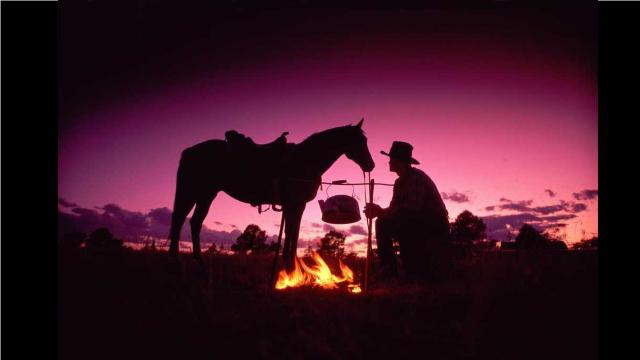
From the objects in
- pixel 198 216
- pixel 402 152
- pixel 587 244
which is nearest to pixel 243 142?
pixel 198 216

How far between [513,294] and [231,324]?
3825 mm

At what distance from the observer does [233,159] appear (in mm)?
7844

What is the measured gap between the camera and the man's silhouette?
20.9ft

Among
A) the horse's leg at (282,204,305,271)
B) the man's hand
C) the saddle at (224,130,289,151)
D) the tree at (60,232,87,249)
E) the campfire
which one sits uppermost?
the saddle at (224,130,289,151)

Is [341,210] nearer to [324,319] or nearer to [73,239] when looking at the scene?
[324,319]

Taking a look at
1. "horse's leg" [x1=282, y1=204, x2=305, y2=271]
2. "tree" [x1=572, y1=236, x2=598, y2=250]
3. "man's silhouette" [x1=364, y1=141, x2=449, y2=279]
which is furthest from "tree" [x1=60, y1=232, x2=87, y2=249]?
"tree" [x1=572, y1=236, x2=598, y2=250]

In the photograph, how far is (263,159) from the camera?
7367 millimetres

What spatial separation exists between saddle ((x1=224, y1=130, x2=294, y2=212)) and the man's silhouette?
1949mm

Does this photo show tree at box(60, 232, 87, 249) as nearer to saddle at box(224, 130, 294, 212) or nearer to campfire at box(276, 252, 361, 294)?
saddle at box(224, 130, 294, 212)

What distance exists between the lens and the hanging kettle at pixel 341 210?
19.7 ft

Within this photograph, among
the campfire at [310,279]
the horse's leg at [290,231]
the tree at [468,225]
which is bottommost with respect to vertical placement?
the tree at [468,225]

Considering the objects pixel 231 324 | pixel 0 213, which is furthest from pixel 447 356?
pixel 0 213

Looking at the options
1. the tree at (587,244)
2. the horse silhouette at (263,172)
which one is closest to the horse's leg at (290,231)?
the horse silhouette at (263,172)

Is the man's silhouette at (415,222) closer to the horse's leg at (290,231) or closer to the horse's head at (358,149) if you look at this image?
the horse's head at (358,149)
